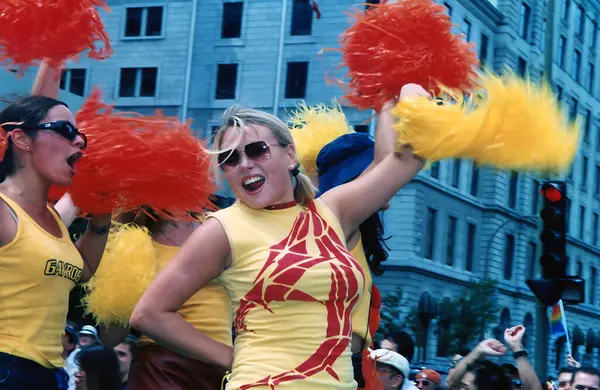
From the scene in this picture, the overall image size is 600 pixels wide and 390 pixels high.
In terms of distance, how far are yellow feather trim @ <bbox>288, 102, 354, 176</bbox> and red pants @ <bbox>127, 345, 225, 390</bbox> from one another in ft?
2.94

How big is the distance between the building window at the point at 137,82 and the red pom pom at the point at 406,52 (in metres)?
33.4

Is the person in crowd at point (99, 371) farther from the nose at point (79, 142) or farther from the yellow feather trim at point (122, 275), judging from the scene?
the nose at point (79, 142)

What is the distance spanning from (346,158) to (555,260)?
7.12 m

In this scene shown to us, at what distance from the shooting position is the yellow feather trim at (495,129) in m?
2.91

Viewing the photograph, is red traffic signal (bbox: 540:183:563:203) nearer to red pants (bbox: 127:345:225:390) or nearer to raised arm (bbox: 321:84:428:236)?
red pants (bbox: 127:345:225:390)

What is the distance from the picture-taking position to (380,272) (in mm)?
3418

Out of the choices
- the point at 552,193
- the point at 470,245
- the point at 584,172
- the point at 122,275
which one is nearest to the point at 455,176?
the point at 470,245

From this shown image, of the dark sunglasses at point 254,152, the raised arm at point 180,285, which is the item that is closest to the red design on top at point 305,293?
the raised arm at point 180,285

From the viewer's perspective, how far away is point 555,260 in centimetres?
1021

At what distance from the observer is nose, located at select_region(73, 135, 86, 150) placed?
10.4 ft

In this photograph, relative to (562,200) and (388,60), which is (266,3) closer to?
(562,200)

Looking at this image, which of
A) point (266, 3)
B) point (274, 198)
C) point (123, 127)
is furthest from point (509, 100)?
point (266, 3)

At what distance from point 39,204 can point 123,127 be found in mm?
400

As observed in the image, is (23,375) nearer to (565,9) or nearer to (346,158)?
(346,158)
